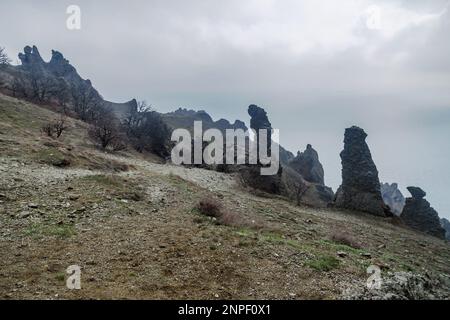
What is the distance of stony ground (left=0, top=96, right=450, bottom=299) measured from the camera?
478 inches

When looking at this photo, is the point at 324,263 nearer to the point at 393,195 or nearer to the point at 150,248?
the point at 150,248

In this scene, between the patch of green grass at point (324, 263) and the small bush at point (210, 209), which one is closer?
the patch of green grass at point (324, 263)

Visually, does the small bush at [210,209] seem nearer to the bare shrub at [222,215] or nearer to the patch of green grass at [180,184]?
the bare shrub at [222,215]

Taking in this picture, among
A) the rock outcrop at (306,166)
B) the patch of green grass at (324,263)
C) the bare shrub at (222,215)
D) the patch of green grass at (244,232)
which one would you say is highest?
the rock outcrop at (306,166)

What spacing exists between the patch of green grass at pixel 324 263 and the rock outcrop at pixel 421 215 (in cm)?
3836

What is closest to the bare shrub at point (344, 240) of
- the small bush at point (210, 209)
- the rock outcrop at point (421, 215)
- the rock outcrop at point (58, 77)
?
the small bush at point (210, 209)

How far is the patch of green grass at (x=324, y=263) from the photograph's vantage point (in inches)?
570

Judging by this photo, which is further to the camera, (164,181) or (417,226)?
(417,226)

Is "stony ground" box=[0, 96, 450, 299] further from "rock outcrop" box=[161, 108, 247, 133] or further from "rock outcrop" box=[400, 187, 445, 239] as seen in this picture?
"rock outcrop" box=[161, 108, 247, 133]

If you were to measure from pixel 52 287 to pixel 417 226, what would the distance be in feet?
160

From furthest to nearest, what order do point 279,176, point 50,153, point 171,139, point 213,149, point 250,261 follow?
point 171,139, point 213,149, point 279,176, point 50,153, point 250,261
